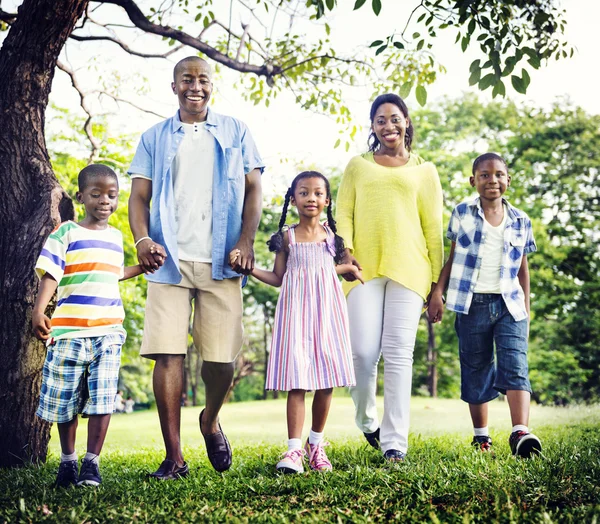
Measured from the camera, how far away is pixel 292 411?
13.9ft

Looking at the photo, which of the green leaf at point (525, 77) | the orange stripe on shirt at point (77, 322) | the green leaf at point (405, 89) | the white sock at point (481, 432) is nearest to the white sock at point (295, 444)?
the orange stripe on shirt at point (77, 322)

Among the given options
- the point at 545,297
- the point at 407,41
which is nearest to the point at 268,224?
the point at 545,297

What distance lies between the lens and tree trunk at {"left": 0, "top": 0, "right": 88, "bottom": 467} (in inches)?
205

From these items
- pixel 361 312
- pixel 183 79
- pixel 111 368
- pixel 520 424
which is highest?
pixel 183 79

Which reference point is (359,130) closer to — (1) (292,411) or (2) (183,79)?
(2) (183,79)

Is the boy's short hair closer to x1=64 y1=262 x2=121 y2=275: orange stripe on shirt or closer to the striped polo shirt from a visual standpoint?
the striped polo shirt

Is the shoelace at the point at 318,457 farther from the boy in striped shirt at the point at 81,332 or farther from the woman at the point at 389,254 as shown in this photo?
the boy in striped shirt at the point at 81,332

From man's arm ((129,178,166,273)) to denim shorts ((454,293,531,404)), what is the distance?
2303 millimetres

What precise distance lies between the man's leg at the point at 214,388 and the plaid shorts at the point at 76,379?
66cm

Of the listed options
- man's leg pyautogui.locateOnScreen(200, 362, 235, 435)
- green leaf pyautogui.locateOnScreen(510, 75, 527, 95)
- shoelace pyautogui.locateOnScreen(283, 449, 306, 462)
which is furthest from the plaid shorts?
green leaf pyautogui.locateOnScreen(510, 75, 527, 95)

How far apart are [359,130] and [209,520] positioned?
670cm

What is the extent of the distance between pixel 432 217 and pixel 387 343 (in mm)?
974

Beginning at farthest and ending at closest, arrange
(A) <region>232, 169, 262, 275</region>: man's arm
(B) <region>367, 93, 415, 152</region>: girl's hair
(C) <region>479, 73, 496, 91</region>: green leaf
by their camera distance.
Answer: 1. (B) <region>367, 93, 415, 152</region>: girl's hair
2. (C) <region>479, 73, 496, 91</region>: green leaf
3. (A) <region>232, 169, 262, 275</region>: man's arm

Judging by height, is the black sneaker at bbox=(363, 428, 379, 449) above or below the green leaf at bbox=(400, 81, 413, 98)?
below
